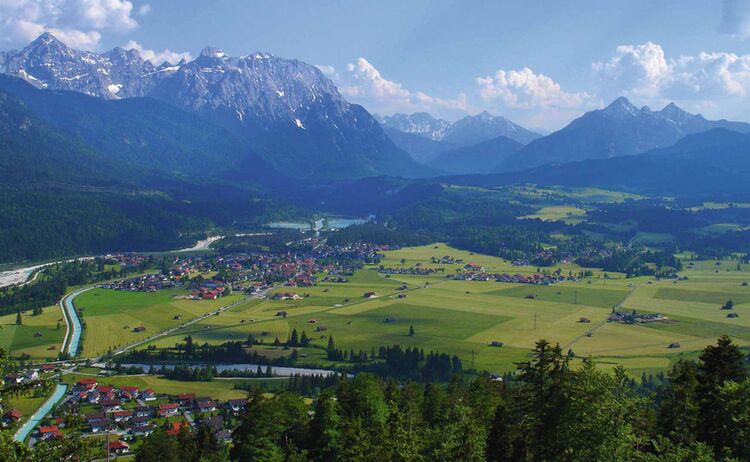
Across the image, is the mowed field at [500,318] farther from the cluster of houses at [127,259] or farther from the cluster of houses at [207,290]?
the cluster of houses at [127,259]

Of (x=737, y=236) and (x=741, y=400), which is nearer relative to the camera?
(x=741, y=400)

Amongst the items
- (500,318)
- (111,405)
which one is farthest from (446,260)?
(111,405)

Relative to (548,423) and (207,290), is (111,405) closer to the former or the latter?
(548,423)

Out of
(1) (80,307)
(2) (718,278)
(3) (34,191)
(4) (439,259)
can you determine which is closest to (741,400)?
(1) (80,307)

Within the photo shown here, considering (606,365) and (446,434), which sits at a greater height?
(446,434)

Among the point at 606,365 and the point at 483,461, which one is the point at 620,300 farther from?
the point at 483,461

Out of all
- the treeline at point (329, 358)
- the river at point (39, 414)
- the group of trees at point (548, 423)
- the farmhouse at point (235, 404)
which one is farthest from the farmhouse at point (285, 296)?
the group of trees at point (548, 423)
